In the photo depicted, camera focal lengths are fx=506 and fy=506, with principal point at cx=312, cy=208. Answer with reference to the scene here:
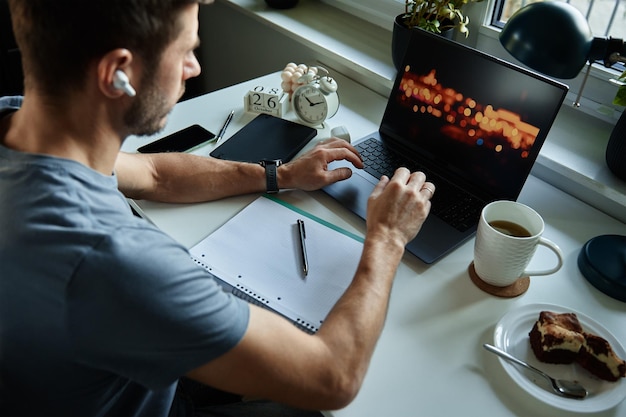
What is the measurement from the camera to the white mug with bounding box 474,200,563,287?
2.65 feet

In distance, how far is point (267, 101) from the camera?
132 centimetres

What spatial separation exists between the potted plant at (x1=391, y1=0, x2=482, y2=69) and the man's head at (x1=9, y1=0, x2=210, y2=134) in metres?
0.79

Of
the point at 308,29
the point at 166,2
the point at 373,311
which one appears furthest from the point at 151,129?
the point at 308,29

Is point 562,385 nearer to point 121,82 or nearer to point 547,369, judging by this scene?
point 547,369

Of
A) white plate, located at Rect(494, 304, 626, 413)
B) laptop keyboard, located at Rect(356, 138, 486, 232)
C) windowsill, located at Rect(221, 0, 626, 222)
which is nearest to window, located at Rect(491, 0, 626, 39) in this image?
windowsill, located at Rect(221, 0, 626, 222)

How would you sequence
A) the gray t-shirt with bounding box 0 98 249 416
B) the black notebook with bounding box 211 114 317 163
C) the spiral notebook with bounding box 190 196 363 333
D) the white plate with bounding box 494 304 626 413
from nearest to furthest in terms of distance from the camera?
the gray t-shirt with bounding box 0 98 249 416, the white plate with bounding box 494 304 626 413, the spiral notebook with bounding box 190 196 363 333, the black notebook with bounding box 211 114 317 163

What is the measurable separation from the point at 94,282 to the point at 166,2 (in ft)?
1.19

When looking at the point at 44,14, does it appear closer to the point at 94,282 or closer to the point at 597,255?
the point at 94,282

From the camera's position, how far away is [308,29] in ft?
5.66

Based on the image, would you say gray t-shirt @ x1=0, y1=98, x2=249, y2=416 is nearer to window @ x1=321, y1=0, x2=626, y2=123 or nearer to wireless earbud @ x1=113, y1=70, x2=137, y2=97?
wireless earbud @ x1=113, y1=70, x2=137, y2=97

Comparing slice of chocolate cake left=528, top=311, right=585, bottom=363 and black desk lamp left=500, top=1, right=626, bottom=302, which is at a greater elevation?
black desk lamp left=500, top=1, right=626, bottom=302

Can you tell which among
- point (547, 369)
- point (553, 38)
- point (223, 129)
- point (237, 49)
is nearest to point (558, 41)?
point (553, 38)

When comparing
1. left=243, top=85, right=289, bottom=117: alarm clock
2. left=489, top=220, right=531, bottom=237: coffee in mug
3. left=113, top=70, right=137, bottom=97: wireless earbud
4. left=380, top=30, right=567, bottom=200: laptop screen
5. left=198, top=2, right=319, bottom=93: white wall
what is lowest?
left=198, top=2, right=319, bottom=93: white wall

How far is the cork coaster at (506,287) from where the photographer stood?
2.88 feet
